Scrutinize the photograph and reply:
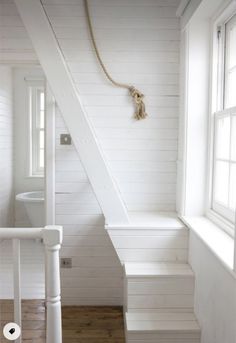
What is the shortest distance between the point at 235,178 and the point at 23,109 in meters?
3.74

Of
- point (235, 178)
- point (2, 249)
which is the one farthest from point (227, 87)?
point (2, 249)

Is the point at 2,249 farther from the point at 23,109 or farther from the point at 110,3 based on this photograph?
the point at 110,3

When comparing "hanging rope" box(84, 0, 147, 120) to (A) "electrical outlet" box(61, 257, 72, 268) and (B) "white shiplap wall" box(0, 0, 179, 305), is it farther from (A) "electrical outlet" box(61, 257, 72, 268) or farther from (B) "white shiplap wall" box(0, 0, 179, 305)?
(A) "electrical outlet" box(61, 257, 72, 268)

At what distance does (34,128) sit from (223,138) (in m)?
3.43

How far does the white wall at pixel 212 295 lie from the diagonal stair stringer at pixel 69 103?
23.4 inches

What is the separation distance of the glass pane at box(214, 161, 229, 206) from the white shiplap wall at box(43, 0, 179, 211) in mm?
488

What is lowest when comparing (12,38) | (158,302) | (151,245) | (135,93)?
(158,302)

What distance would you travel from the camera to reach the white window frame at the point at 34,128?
5023 mm

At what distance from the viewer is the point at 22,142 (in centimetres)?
512

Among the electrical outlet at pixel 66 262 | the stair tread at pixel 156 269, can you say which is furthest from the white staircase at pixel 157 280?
the electrical outlet at pixel 66 262

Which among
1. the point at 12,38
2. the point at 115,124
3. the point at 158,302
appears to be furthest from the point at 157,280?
the point at 12,38

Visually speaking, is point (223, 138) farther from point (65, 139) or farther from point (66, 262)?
point (66, 262)

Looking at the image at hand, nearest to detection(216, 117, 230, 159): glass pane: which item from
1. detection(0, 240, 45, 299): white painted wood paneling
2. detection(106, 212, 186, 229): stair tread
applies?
detection(106, 212, 186, 229): stair tread

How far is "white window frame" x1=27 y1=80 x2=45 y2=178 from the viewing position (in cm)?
502
